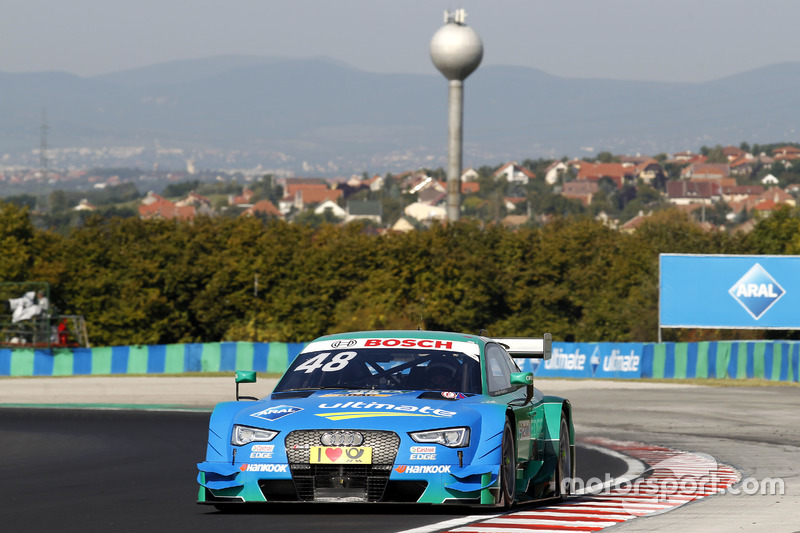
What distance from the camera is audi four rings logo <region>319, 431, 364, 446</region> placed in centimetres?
878

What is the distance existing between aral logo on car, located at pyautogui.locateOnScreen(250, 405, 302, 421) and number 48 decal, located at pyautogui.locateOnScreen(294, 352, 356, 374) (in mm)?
961

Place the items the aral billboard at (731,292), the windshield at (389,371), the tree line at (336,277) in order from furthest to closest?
the tree line at (336,277), the aral billboard at (731,292), the windshield at (389,371)

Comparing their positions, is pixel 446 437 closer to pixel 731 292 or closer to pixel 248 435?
pixel 248 435

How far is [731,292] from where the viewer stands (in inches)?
1874

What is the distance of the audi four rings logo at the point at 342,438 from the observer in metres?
8.78

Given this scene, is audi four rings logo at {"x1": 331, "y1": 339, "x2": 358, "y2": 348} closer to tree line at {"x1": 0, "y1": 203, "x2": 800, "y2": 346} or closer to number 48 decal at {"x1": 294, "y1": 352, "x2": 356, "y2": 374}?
number 48 decal at {"x1": 294, "y1": 352, "x2": 356, "y2": 374}

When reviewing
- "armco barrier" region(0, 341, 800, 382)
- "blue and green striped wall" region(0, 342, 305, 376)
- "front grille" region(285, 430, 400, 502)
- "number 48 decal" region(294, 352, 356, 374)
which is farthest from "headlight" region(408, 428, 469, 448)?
"blue and green striped wall" region(0, 342, 305, 376)

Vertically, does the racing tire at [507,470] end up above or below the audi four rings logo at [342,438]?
below

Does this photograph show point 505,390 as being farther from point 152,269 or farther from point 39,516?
point 152,269

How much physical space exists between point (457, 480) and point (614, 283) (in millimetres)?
85036

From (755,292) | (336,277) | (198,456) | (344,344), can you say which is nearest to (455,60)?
(336,277)

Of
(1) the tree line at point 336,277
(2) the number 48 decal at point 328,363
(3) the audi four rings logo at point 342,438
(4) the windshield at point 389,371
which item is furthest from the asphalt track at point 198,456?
(1) the tree line at point 336,277

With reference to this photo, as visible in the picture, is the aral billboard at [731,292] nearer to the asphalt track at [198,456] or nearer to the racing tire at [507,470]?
the asphalt track at [198,456]

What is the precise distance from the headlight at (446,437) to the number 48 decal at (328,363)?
143cm
